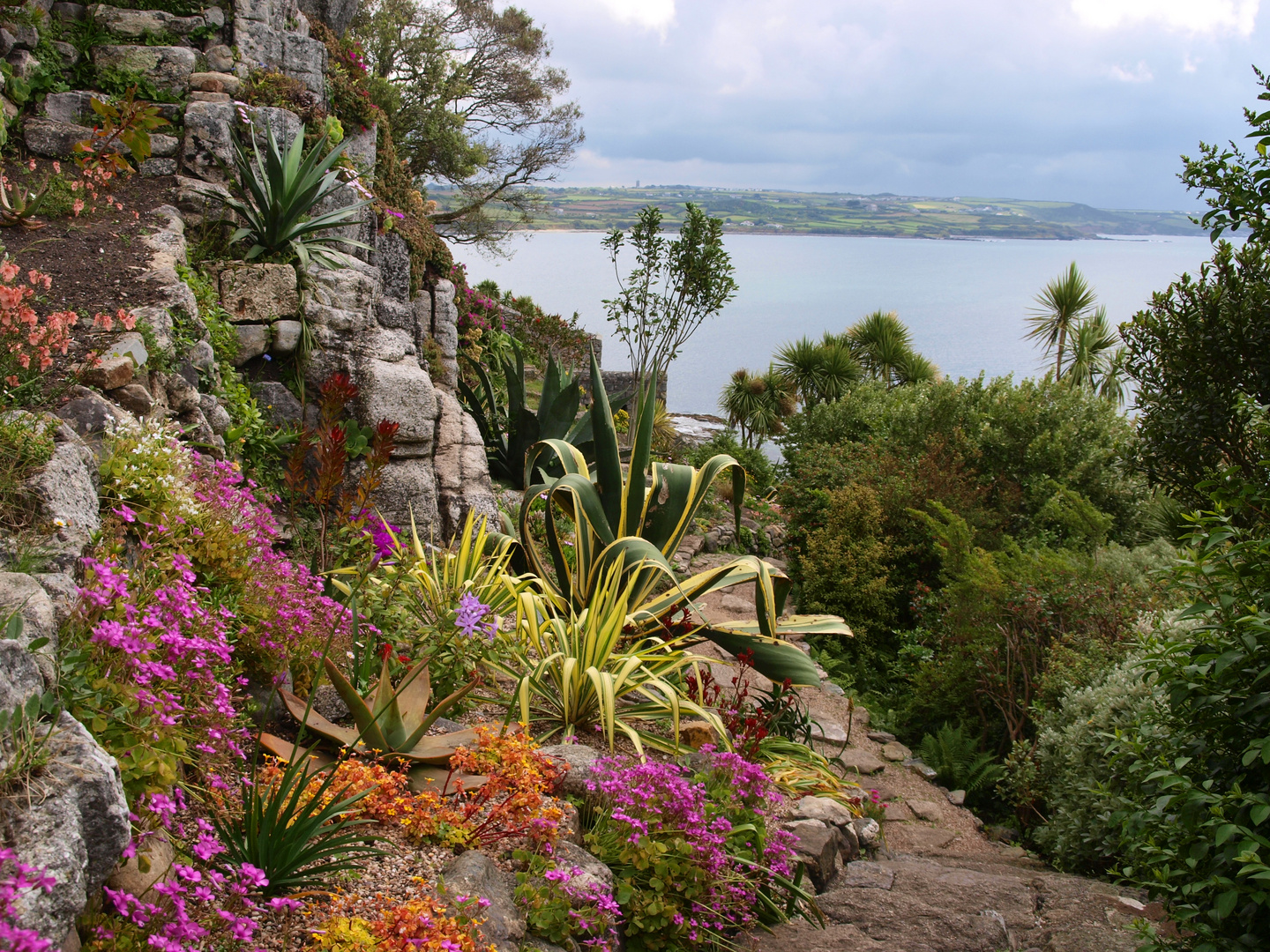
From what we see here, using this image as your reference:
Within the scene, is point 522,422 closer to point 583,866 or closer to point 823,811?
point 823,811

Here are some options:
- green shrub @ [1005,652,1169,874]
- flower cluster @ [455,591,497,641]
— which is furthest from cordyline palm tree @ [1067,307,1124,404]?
flower cluster @ [455,591,497,641]

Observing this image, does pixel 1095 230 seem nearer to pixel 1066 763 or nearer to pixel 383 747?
pixel 1066 763

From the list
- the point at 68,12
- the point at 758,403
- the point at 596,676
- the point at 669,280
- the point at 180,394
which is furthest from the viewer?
the point at 758,403

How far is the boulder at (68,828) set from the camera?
129 centimetres

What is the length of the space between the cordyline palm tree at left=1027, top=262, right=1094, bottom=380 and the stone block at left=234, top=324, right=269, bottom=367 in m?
12.9

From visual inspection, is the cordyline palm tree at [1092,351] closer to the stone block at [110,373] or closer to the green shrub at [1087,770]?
the green shrub at [1087,770]

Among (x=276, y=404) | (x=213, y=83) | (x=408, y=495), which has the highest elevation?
(x=213, y=83)

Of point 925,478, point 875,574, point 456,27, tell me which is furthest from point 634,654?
point 456,27

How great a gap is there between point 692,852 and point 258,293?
13.5 ft

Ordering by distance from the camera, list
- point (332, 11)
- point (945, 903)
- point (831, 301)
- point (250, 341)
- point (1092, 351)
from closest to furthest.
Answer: point (945, 903) → point (250, 341) → point (332, 11) → point (1092, 351) → point (831, 301)

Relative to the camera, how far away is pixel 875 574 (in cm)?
657

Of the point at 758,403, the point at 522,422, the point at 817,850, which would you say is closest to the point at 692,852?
the point at 817,850

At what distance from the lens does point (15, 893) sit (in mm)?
1182

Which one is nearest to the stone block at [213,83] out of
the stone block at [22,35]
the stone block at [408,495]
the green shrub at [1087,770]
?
the stone block at [22,35]
